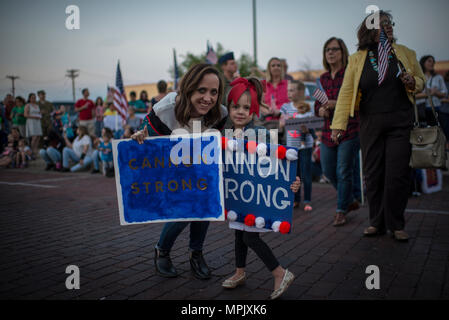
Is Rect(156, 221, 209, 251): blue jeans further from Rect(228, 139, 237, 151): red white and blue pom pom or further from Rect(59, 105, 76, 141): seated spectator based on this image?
Rect(59, 105, 76, 141): seated spectator

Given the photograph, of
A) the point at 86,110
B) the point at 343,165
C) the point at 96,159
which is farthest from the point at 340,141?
the point at 86,110

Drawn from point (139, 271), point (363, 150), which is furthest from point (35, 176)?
point (363, 150)

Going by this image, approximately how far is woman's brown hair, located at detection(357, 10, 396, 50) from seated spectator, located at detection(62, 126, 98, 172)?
9.14 metres

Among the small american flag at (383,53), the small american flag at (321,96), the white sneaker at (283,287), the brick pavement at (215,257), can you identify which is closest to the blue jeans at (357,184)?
the brick pavement at (215,257)

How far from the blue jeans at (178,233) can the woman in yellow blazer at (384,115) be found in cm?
194

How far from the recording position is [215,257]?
3709 millimetres

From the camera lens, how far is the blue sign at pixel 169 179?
111 inches

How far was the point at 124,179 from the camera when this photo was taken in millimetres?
2961

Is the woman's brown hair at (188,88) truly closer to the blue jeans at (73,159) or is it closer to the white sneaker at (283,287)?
the white sneaker at (283,287)

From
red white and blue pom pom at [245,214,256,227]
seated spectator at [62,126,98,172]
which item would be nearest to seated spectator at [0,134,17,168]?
seated spectator at [62,126,98,172]

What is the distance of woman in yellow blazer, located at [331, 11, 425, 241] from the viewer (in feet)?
13.0
